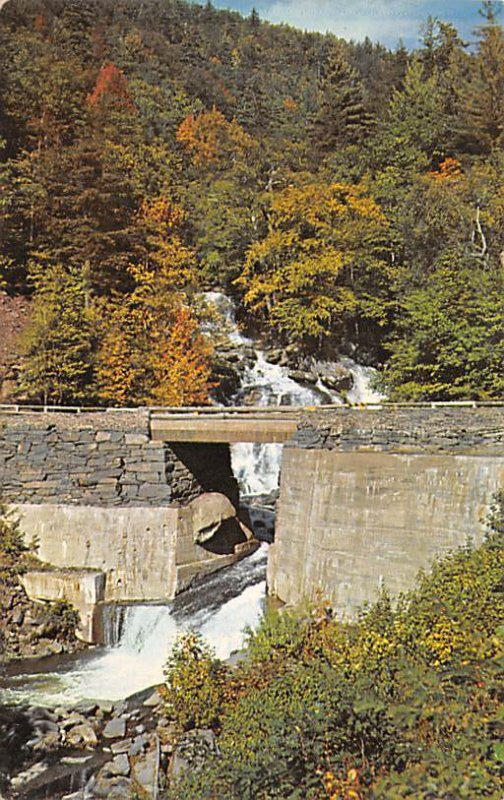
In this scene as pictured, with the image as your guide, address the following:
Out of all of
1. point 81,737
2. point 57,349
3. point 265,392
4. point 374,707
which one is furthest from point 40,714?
point 265,392

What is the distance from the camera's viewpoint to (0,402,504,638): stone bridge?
29.3 ft

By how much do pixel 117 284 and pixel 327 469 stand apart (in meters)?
7.57

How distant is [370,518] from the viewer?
9281 millimetres

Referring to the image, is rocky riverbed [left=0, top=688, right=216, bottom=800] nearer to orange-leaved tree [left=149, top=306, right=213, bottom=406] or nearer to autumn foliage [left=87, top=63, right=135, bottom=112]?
orange-leaved tree [left=149, top=306, right=213, bottom=406]

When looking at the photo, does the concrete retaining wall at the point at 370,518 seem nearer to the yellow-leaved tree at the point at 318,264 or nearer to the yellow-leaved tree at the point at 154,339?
the yellow-leaved tree at the point at 154,339

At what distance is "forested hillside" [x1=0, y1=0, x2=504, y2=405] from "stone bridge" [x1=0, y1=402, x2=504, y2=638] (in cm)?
184

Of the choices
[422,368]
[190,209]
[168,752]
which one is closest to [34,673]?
[168,752]

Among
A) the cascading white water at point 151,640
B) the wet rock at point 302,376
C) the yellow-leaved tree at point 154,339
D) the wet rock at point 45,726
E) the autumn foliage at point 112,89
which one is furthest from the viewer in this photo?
the autumn foliage at point 112,89

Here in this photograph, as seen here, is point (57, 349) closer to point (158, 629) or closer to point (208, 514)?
point (208, 514)

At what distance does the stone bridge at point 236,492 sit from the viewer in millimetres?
8938

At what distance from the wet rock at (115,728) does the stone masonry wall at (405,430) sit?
459 centimetres

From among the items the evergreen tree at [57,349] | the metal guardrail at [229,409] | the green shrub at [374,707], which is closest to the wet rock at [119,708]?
the green shrub at [374,707]

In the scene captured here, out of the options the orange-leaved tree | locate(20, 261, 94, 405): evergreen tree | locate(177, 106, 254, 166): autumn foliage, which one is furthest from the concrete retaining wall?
locate(177, 106, 254, 166): autumn foliage

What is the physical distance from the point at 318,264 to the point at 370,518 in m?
10.4
